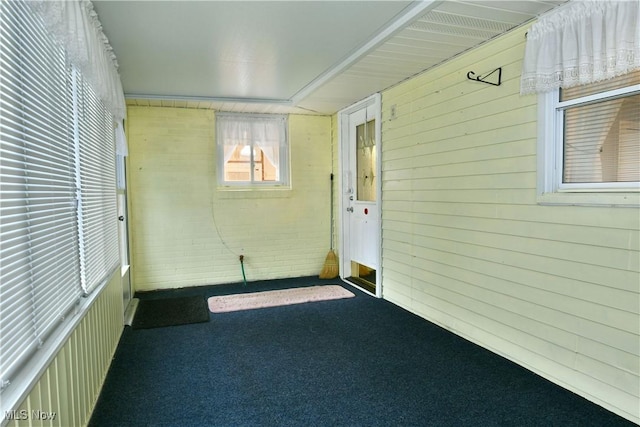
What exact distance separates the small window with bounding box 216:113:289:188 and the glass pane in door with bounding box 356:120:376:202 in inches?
41.7

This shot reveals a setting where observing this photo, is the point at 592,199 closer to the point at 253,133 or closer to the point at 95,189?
the point at 95,189

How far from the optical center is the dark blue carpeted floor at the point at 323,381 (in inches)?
84.8

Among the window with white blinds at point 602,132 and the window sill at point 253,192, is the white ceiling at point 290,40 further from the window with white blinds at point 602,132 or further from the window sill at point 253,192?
the window sill at point 253,192

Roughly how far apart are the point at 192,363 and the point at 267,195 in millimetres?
2833

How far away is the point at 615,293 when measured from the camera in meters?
2.12

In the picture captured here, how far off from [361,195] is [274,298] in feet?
5.39

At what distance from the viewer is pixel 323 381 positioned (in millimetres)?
2547

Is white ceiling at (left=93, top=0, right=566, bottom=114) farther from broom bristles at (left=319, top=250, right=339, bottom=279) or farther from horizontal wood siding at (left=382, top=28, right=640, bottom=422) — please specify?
broom bristles at (left=319, top=250, right=339, bottom=279)

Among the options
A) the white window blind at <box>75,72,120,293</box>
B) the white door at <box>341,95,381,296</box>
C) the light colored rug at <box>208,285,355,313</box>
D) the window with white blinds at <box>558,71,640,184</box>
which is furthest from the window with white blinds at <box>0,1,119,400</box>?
the white door at <box>341,95,381,296</box>

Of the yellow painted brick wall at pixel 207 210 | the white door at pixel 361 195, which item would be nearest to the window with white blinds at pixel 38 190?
the yellow painted brick wall at pixel 207 210

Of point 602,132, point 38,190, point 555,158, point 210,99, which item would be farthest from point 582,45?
point 210,99

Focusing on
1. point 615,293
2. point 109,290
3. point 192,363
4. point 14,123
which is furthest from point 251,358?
point 615,293

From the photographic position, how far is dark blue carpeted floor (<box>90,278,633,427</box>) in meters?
2.15

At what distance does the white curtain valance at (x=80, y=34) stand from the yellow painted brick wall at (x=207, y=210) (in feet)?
7.19
